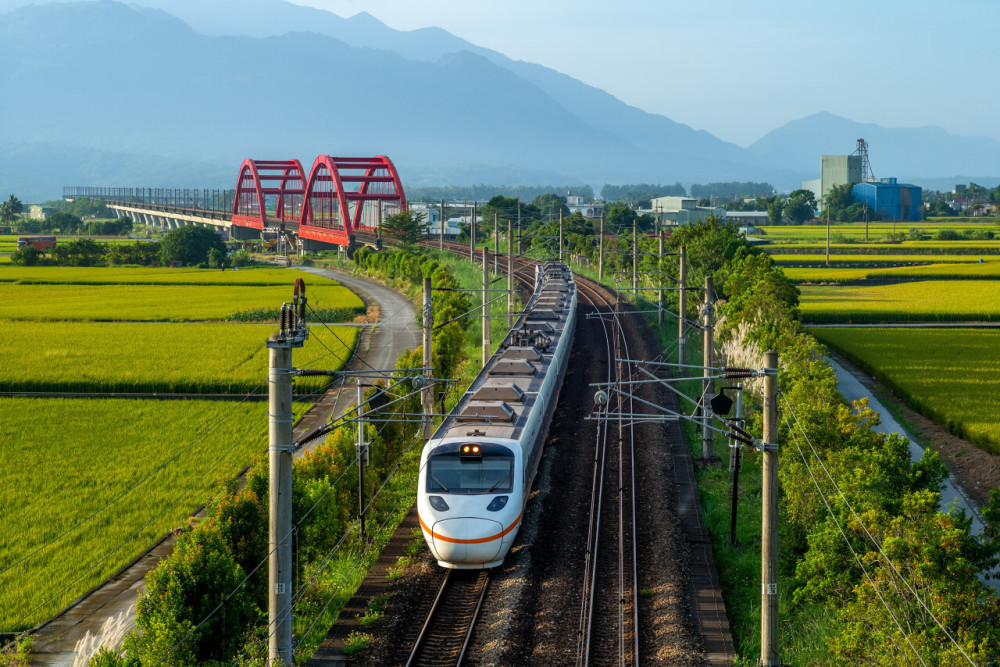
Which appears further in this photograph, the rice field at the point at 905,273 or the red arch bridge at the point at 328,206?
the red arch bridge at the point at 328,206

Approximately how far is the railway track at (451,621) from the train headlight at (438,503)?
65.6 inches

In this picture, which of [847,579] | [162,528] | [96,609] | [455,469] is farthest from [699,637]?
[162,528]

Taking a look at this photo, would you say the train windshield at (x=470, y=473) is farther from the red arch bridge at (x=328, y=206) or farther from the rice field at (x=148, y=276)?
the red arch bridge at (x=328, y=206)

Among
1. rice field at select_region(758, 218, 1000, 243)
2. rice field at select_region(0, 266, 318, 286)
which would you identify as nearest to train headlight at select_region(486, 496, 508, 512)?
rice field at select_region(0, 266, 318, 286)

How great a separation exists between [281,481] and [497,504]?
557cm

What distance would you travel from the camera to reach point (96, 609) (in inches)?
807

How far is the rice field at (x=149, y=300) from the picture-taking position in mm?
67625

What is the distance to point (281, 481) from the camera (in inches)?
604

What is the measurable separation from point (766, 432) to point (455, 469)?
7.30 metres

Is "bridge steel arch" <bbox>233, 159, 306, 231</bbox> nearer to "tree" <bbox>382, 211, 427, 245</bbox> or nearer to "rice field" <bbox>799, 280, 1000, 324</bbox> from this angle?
"tree" <bbox>382, 211, 427, 245</bbox>

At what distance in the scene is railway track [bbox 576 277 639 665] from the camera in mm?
17562

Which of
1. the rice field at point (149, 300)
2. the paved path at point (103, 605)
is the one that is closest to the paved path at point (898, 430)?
the paved path at point (103, 605)

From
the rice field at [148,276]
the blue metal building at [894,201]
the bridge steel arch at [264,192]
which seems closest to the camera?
the rice field at [148,276]

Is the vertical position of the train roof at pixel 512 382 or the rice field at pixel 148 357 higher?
the train roof at pixel 512 382
